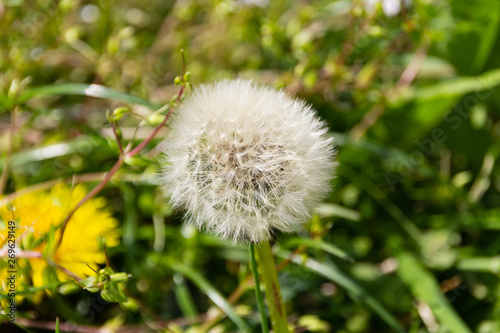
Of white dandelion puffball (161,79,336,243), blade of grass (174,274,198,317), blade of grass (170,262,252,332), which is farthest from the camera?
blade of grass (174,274,198,317)

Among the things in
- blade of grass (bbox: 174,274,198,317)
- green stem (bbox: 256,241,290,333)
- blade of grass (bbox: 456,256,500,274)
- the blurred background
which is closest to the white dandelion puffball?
green stem (bbox: 256,241,290,333)

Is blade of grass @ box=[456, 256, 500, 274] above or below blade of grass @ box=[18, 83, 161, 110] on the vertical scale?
below

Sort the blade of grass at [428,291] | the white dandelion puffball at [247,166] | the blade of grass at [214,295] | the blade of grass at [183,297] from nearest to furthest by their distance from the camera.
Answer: the white dandelion puffball at [247,166] < the blade of grass at [214,295] < the blade of grass at [428,291] < the blade of grass at [183,297]

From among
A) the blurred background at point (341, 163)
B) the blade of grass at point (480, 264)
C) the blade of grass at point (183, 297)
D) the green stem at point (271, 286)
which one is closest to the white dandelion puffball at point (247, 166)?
the green stem at point (271, 286)

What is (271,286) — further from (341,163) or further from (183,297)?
(341,163)

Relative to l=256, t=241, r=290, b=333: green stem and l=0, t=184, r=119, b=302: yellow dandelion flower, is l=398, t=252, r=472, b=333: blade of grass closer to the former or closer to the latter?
l=256, t=241, r=290, b=333: green stem

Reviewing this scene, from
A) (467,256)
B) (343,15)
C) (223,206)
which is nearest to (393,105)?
(467,256)

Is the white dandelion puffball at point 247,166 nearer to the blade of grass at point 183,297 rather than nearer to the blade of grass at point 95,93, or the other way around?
the blade of grass at point 95,93

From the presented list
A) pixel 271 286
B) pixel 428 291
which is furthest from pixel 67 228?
pixel 428 291
